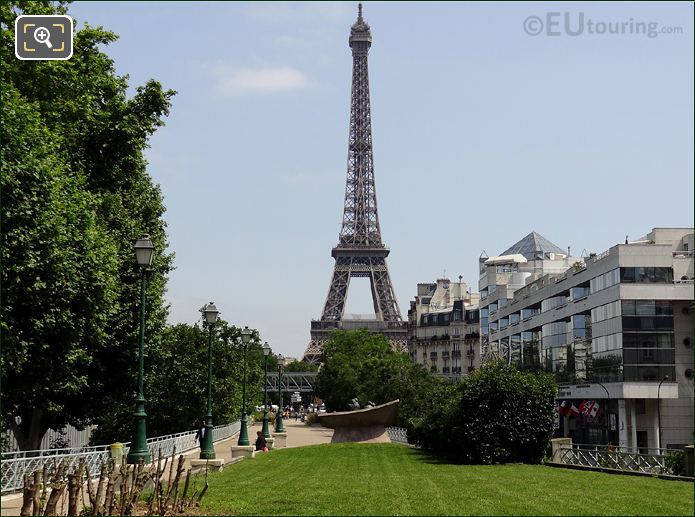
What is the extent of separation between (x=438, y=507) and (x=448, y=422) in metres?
19.2

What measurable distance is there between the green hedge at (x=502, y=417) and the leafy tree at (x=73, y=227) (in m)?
13.5

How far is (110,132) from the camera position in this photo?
120 ft

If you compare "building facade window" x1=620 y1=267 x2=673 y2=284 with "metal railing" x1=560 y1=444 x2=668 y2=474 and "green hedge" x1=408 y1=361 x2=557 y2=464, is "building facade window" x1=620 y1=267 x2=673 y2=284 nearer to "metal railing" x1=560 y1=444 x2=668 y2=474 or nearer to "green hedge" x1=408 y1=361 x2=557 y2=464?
"green hedge" x1=408 y1=361 x2=557 y2=464

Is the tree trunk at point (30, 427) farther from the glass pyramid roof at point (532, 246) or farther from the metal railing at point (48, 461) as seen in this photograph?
the glass pyramid roof at point (532, 246)

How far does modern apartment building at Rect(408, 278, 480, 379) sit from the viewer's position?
487ft

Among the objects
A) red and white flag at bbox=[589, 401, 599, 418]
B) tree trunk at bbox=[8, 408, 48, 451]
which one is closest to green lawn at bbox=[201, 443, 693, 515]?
tree trunk at bbox=[8, 408, 48, 451]

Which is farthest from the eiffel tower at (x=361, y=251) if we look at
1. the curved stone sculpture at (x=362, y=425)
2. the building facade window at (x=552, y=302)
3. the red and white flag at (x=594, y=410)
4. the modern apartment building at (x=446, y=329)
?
the curved stone sculpture at (x=362, y=425)

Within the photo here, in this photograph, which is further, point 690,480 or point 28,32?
point 28,32

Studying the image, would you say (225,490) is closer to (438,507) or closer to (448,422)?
(438,507)

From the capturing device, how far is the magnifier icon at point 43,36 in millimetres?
Result: 28058

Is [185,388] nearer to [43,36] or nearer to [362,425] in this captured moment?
[362,425]

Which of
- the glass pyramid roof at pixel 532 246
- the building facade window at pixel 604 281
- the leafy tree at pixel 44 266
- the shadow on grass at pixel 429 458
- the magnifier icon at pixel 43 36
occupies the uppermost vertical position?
the glass pyramid roof at pixel 532 246

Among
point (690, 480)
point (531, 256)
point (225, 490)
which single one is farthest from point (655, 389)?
point (531, 256)

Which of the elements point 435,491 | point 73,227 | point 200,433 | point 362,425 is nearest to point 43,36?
point 73,227
